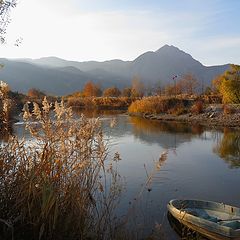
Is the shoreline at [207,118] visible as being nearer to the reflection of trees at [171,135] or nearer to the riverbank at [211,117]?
the riverbank at [211,117]

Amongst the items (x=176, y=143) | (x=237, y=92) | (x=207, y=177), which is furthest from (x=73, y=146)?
(x=237, y=92)

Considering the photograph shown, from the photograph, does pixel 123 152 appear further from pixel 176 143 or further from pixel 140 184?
pixel 140 184

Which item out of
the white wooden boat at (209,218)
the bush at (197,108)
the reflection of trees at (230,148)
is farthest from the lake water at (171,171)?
the bush at (197,108)

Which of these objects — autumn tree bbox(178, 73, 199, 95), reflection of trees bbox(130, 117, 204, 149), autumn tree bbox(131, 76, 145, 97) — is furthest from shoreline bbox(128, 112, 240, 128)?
autumn tree bbox(131, 76, 145, 97)

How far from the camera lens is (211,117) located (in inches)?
1380

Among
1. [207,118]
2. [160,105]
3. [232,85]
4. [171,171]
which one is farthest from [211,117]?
[171,171]

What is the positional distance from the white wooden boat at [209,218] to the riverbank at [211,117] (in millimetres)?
22108

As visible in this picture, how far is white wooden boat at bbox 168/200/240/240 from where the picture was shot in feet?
24.6

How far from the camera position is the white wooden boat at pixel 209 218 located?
7.51 m

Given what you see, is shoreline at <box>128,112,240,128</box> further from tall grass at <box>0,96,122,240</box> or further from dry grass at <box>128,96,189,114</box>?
tall grass at <box>0,96,122,240</box>

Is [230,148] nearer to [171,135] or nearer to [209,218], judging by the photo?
[171,135]

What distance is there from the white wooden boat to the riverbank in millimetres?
22108

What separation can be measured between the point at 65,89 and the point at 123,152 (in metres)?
150

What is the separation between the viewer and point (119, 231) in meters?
5.68
